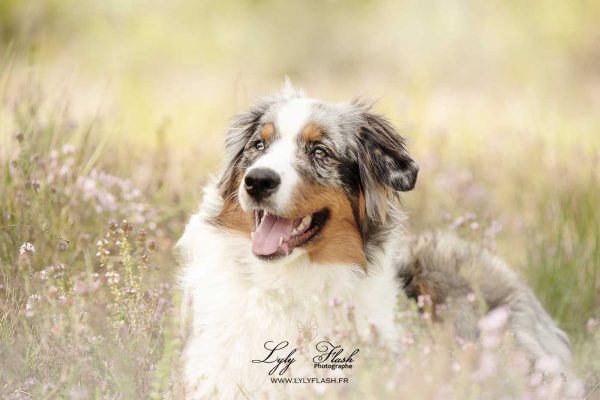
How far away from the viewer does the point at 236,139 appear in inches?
183

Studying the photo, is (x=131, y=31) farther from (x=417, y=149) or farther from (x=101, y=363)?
(x=101, y=363)

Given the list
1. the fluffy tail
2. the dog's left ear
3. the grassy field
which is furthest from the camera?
the fluffy tail

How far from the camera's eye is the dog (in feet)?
13.2

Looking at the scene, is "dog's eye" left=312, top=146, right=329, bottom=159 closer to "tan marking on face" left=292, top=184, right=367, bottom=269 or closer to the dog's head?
the dog's head

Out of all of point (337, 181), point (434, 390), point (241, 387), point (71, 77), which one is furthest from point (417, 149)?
point (434, 390)

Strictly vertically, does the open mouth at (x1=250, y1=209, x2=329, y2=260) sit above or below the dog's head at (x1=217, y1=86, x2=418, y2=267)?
Answer: below

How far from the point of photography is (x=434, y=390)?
304cm

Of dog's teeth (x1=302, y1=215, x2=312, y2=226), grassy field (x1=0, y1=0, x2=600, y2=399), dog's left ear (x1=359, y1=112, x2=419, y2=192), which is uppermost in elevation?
dog's left ear (x1=359, y1=112, x2=419, y2=192)

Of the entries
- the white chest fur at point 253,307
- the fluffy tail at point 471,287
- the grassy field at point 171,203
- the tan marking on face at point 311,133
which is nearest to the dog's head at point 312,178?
the tan marking on face at point 311,133

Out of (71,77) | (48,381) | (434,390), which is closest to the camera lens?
(434,390)

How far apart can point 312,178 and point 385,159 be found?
53 cm

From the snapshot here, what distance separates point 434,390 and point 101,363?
1574mm

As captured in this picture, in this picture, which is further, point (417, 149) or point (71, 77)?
point (417, 149)

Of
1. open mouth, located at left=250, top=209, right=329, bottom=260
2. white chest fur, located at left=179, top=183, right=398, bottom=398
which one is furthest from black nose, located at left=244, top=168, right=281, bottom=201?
white chest fur, located at left=179, top=183, right=398, bottom=398
